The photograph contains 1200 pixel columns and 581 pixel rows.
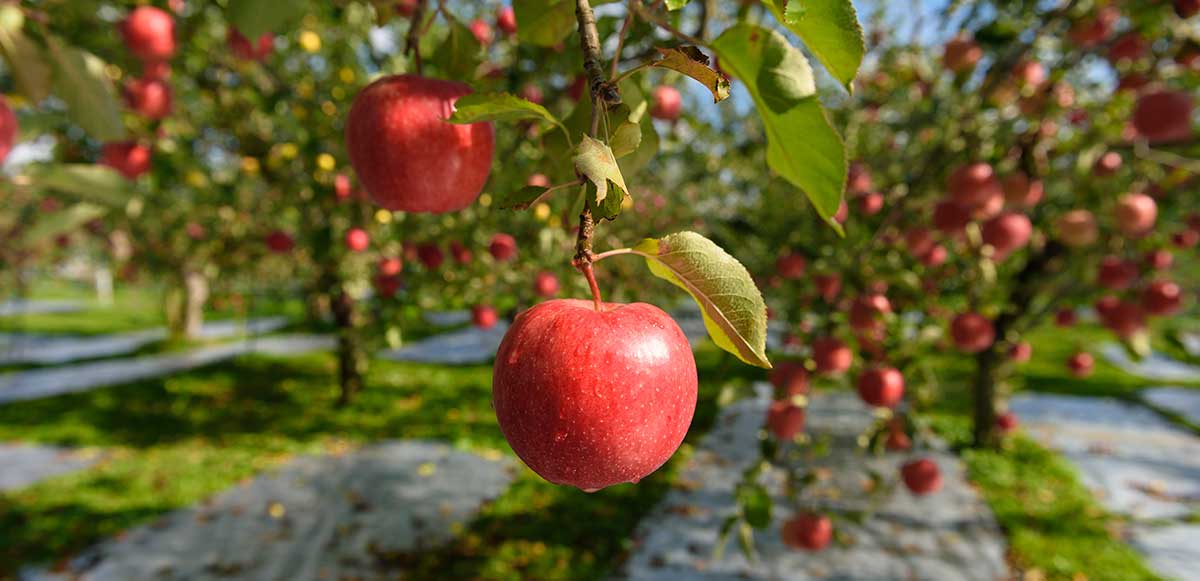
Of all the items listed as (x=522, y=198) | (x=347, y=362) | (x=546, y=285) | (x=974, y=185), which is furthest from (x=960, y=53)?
(x=347, y=362)

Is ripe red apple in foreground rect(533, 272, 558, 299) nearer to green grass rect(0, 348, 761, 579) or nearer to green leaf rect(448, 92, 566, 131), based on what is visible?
green grass rect(0, 348, 761, 579)

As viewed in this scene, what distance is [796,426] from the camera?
91.4 inches

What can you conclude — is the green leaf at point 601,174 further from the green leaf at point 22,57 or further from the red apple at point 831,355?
the red apple at point 831,355

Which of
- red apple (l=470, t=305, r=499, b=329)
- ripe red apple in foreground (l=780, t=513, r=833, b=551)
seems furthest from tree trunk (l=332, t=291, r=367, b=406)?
ripe red apple in foreground (l=780, t=513, r=833, b=551)

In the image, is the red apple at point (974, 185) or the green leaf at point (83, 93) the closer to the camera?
the green leaf at point (83, 93)

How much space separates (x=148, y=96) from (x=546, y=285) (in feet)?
6.06

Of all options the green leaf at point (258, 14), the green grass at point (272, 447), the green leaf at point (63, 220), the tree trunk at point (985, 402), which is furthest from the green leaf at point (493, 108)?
the tree trunk at point (985, 402)

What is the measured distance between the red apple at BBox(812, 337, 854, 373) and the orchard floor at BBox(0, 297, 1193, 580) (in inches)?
15.9

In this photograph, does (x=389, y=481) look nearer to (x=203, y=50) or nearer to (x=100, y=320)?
(x=203, y=50)

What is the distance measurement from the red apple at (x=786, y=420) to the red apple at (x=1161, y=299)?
84.5 inches

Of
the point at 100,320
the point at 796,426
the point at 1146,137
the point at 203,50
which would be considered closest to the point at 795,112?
the point at 796,426

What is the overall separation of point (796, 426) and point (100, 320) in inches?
957

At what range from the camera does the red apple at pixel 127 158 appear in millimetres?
2676

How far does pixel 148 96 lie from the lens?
105 inches
